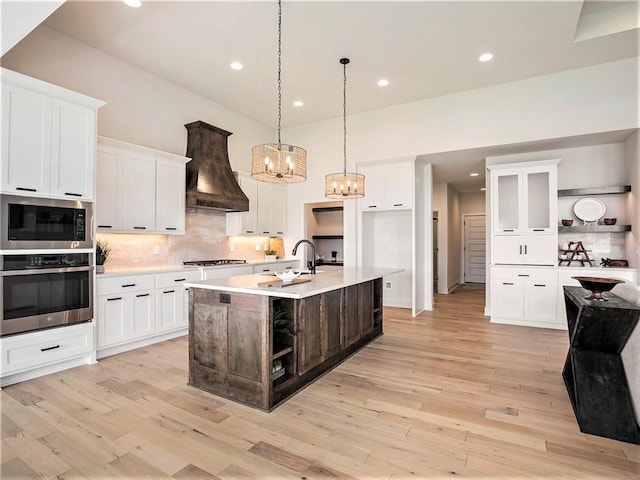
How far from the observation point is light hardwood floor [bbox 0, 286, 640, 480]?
1886 millimetres

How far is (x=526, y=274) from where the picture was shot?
202 inches

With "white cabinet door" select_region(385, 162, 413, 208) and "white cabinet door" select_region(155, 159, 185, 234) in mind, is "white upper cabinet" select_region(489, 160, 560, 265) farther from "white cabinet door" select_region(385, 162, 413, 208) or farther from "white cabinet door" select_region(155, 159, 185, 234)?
"white cabinet door" select_region(155, 159, 185, 234)

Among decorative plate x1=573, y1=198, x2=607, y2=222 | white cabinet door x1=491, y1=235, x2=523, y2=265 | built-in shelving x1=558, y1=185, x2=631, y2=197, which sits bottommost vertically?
white cabinet door x1=491, y1=235, x2=523, y2=265

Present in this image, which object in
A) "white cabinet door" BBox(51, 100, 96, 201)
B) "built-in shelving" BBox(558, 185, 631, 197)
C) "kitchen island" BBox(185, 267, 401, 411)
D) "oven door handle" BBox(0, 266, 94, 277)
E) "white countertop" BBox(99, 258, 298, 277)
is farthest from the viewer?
"built-in shelving" BBox(558, 185, 631, 197)

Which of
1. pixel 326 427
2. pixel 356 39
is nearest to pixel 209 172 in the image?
pixel 356 39

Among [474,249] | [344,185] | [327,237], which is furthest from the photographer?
[474,249]

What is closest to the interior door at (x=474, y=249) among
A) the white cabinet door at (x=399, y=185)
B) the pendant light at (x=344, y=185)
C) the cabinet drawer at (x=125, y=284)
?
the white cabinet door at (x=399, y=185)

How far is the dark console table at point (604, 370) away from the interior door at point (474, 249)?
8.05m

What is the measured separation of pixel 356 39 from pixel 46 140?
10.9ft

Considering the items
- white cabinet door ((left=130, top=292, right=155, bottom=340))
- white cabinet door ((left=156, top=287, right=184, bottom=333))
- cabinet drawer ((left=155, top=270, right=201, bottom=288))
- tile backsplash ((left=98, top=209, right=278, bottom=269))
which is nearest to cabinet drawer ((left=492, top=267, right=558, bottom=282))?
tile backsplash ((left=98, top=209, right=278, bottom=269))

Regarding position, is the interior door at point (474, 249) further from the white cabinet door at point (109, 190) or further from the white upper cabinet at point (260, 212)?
the white cabinet door at point (109, 190)

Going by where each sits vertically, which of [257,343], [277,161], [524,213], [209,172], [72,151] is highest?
[209,172]

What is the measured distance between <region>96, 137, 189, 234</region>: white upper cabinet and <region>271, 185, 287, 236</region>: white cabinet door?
2.04 metres

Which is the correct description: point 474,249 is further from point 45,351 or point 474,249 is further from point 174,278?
point 45,351
